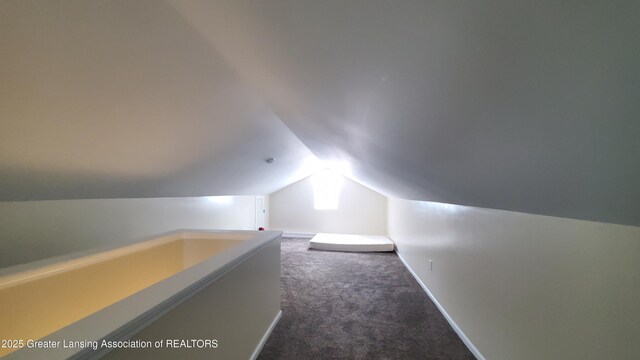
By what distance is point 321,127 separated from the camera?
2.06 meters

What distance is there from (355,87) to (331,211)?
5841 millimetres

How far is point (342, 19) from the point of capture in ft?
2.09

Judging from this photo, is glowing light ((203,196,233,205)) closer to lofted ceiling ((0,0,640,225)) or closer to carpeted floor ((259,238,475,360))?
carpeted floor ((259,238,475,360))

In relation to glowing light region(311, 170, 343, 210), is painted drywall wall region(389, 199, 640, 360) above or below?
below

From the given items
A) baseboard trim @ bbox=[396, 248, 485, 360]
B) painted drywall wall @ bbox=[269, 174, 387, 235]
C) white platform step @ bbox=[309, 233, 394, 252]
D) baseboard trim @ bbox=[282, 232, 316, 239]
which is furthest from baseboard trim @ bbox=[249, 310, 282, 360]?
painted drywall wall @ bbox=[269, 174, 387, 235]

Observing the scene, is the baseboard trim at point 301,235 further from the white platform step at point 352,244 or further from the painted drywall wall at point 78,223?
the painted drywall wall at point 78,223

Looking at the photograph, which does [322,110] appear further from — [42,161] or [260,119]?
[42,161]

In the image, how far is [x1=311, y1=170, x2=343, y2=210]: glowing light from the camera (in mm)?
6727

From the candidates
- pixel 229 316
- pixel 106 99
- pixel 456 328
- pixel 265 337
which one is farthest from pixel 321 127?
pixel 456 328

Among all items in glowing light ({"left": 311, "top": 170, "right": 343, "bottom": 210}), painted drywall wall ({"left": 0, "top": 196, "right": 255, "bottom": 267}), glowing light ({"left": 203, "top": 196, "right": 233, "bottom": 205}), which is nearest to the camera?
painted drywall wall ({"left": 0, "top": 196, "right": 255, "bottom": 267})

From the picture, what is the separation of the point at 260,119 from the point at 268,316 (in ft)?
5.67

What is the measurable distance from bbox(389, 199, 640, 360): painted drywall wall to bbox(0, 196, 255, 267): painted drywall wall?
274 centimetres

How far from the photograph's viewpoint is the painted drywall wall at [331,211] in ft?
21.5

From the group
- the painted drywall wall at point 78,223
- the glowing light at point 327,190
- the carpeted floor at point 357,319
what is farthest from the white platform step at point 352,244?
the painted drywall wall at point 78,223
